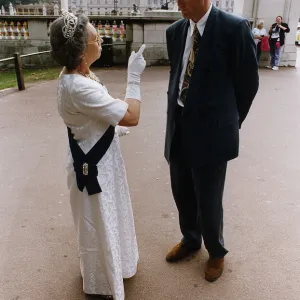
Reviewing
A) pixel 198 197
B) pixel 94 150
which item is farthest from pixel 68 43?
pixel 198 197

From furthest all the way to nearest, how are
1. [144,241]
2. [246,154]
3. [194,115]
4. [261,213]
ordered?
[246,154]
[261,213]
[144,241]
[194,115]

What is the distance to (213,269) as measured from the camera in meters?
2.72

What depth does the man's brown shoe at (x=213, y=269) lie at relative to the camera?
8.84 feet

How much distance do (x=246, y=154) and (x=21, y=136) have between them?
339cm

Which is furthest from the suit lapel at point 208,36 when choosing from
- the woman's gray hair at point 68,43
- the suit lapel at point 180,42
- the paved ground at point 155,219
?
the paved ground at point 155,219

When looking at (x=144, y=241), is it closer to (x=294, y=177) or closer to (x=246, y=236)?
(x=246, y=236)

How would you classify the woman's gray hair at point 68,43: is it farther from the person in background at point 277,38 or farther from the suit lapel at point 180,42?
the person in background at point 277,38

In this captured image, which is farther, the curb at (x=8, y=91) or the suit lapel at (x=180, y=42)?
the curb at (x=8, y=91)

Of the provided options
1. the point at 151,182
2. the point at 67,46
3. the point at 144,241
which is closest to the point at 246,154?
the point at 151,182

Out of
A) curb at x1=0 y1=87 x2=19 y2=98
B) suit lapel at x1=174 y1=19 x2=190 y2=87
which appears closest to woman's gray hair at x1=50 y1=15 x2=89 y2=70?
suit lapel at x1=174 y1=19 x2=190 y2=87

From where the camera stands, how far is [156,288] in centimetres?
263

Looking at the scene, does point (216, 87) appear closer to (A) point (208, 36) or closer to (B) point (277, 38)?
(A) point (208, 36)

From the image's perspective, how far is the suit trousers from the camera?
8.16 ft

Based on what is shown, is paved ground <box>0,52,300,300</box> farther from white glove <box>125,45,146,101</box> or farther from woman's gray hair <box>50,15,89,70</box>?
woman's gray hair <box>50,15,89,70</box>
